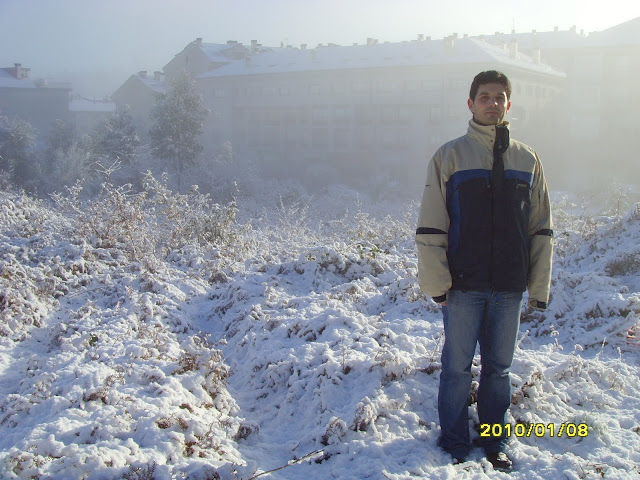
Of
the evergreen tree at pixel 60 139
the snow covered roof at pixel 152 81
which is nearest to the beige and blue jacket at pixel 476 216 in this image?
the evergreen tree at pixel 60 139

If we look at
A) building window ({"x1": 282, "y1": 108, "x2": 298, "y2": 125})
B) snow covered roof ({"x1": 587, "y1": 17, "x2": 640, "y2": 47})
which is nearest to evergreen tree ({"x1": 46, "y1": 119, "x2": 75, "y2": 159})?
building window ({"x1": 282, "y1": 108, "x2": 298, "y2": 125})

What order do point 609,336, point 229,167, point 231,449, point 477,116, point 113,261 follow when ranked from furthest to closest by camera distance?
point 229,167 → point 113,261 → point 609,336 → point 231,449 → point 477,116

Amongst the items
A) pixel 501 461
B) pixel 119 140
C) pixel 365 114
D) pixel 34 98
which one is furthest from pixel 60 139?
pixel 501 461

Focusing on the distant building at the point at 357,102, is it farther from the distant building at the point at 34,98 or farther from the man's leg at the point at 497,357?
the man's leg at the point at 497,357

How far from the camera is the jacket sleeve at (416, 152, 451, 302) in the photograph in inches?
127

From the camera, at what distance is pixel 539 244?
343 cm

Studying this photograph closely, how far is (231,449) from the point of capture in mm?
3717

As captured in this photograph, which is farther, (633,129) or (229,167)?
(633,129)

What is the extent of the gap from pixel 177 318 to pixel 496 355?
14.0ft

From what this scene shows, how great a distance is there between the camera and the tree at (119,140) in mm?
37531

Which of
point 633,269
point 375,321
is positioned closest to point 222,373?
point 375,321

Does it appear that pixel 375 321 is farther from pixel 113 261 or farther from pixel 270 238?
pixel 270 238

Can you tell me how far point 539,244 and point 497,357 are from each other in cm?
76

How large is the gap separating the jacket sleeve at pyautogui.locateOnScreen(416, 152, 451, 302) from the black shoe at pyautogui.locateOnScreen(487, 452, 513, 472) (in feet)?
3.46
